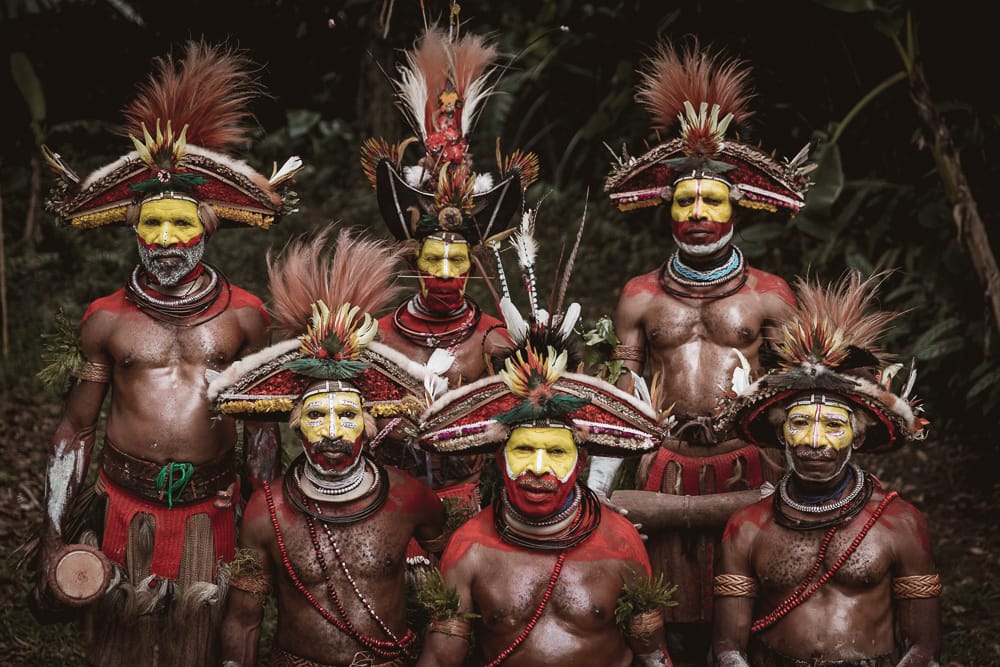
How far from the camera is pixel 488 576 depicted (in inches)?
177

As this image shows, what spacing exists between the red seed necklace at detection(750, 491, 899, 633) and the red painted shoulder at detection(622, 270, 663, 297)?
1.49 meters

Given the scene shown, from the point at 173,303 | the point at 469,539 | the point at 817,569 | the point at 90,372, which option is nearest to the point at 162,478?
the point at 90,372

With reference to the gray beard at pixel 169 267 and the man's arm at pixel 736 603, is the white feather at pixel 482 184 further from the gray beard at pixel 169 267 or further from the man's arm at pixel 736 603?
the man's arm at pixel 736 603

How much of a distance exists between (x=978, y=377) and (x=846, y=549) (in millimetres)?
3966

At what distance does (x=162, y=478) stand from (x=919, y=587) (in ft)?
9.84

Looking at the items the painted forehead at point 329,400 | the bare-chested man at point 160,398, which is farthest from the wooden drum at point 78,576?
the painted forehead at point 329,400

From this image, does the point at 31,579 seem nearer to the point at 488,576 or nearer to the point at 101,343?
the point at 101,343

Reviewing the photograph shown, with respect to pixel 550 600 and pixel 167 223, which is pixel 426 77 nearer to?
pixel 167 223

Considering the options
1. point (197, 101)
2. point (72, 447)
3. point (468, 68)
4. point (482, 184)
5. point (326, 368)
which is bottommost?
point (72, 447)

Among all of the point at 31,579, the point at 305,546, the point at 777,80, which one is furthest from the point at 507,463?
the point at 777,80

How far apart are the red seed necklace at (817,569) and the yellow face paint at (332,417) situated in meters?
1.69

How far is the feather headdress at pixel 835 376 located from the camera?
15.1 ft

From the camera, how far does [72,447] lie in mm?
5387

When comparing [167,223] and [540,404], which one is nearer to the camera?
[540,404]
